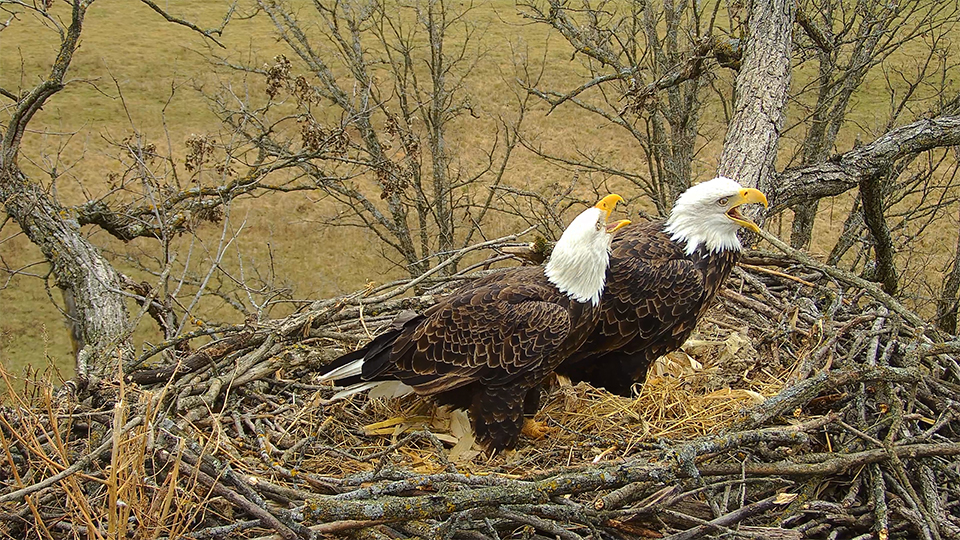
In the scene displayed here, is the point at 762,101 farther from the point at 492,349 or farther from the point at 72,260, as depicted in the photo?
the point at 72,260

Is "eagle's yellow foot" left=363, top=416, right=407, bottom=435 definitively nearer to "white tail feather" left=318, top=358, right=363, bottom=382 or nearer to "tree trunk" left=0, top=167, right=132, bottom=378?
"white tail feather" left=318, top=358, right=363, bottom=382

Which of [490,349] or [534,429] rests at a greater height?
[490,349]

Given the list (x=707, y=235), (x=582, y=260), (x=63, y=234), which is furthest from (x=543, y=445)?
(x=63, y=234)

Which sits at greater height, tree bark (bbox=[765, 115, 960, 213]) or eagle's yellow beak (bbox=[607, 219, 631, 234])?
tree bark (bbox=[765, 115, 960, 213])

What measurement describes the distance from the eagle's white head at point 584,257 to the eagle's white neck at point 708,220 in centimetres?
48

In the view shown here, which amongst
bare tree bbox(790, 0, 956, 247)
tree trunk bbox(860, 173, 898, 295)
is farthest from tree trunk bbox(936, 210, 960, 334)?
bare tree bbox(790, 0, 956, 247)

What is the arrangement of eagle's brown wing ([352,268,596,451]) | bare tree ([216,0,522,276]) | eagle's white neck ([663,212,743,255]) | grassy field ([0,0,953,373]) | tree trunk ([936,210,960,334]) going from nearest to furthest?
eagle's brown wing ([352,268,596,451]), eagle's white neck ([663,212,743,255]), tree trunk ([936,210,960,334]), bare tree ([216,0,522,276]), grassy field ([0,0,953,373])

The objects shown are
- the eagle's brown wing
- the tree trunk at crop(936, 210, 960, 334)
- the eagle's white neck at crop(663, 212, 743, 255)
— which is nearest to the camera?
the eagle's brown wing

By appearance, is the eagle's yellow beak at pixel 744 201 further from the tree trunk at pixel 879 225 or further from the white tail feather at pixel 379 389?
the white tail feather at pixel 379 389

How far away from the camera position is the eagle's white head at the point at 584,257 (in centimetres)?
323

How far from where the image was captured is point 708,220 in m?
3.60

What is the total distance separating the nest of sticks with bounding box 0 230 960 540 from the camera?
239 centimetres

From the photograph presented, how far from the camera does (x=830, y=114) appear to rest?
26.1 feet

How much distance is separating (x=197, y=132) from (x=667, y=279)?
15176mm
